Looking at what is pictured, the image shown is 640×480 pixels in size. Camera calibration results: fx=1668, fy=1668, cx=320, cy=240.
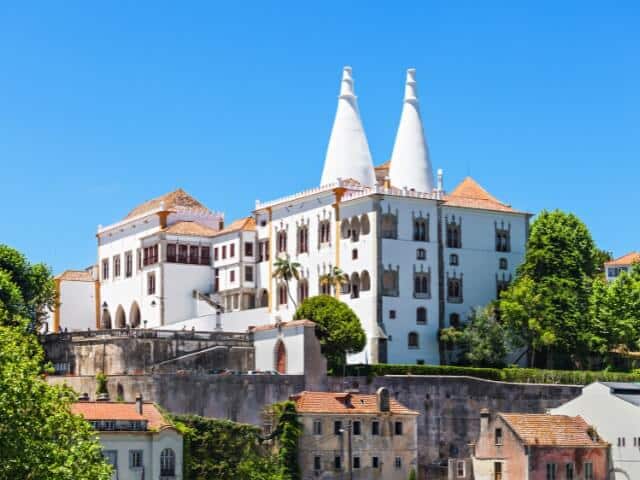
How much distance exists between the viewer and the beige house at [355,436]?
3501 inches

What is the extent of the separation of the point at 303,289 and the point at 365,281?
776 centimetres

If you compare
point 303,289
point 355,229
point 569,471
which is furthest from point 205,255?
point 569,471

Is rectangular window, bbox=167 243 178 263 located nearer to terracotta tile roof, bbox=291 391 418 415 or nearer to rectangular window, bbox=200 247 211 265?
rectangular window, bbox=200 247 211 265

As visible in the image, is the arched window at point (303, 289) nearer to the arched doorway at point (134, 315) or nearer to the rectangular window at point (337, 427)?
the arched doorway at point (134, 315)

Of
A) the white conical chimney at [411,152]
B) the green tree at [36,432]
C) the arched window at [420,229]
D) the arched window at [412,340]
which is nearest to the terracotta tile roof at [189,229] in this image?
the white conical chimney at [411,152]

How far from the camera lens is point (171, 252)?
125500 mm

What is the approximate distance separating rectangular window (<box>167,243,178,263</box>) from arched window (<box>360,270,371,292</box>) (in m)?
20.1

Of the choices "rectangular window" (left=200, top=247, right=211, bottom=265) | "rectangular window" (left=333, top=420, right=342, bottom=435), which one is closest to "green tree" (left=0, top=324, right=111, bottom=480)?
"rectangular window" (left=333, top=420, right=342, bottom=435)

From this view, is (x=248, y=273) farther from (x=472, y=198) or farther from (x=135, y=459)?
(x=135, y=459)

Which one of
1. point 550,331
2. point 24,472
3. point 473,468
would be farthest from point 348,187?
point 24,472

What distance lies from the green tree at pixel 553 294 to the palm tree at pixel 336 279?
10.8 meters

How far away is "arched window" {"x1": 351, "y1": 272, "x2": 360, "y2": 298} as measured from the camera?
111062 millimetres

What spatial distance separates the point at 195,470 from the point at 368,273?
1117 inches

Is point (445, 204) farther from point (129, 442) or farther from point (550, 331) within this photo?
point (129, 442)
